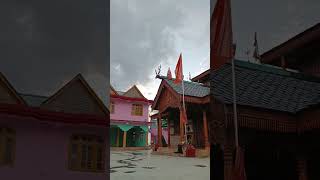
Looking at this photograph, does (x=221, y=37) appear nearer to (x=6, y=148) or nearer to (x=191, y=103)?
(x=6, y=148)

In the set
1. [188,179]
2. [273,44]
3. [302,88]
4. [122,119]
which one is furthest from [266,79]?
[122,119]

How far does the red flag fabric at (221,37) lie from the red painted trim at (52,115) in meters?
1.23

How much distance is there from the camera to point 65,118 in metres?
2.39

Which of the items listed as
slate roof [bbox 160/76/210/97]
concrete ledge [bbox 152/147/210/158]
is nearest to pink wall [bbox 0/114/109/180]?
slate roof [bbox 160/76/210/97]

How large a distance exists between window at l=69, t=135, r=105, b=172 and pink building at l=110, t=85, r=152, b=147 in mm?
4505

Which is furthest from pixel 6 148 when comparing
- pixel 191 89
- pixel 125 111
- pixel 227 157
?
pixel 125 111

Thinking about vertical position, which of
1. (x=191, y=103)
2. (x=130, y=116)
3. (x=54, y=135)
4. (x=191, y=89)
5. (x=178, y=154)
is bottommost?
(x=178, y=154)

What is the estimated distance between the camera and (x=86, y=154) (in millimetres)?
2301

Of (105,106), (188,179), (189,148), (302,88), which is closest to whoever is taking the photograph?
(105,106)

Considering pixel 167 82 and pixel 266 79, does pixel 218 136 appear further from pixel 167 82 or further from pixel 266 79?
pixel 167 82

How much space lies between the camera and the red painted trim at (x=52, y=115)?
2.28 metres

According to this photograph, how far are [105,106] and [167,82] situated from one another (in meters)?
2.62

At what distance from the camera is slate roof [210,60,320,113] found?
274 cm

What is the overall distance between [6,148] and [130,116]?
547 centimetres
